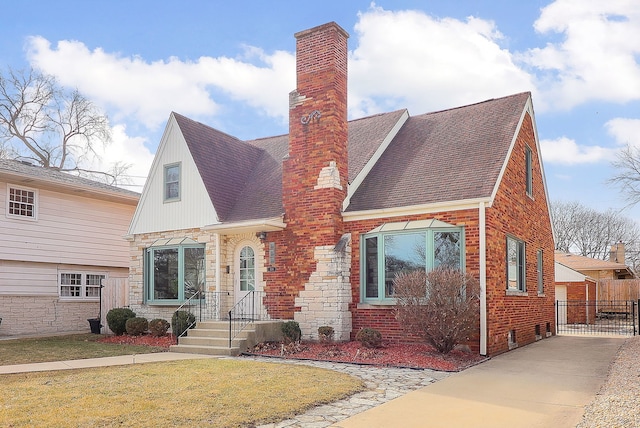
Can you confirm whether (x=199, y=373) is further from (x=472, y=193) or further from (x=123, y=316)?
(x=123, y=316)

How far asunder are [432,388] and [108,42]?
495 inches

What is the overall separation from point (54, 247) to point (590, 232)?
146 feet

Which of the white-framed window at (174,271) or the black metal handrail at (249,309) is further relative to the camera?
the white-framed window at (174,271)

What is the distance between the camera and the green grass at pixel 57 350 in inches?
455

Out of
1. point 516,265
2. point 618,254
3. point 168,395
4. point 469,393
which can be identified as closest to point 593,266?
point 618,254

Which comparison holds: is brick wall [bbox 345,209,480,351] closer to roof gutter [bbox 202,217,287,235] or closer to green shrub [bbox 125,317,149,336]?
roof gutter [bbox 202,217,287,235]

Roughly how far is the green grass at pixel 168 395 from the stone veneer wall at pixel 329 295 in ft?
10.9

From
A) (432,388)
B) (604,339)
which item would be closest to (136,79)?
(432,388)

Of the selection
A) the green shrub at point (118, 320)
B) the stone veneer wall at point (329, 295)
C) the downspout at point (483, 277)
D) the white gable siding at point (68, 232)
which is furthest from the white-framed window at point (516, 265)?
the white gable siding at point (68, 232)

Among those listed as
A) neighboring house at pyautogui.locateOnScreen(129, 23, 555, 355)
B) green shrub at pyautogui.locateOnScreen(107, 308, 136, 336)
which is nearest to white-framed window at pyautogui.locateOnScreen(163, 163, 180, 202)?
neighboring house at pyautogui.locateOnScreen(129, 23, 555, 355)

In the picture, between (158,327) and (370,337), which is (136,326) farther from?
(370,337)

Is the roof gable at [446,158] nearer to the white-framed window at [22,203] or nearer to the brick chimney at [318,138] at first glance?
the brick chimney at [318,138]

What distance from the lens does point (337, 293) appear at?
13281mm

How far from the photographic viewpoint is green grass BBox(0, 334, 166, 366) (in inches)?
455
